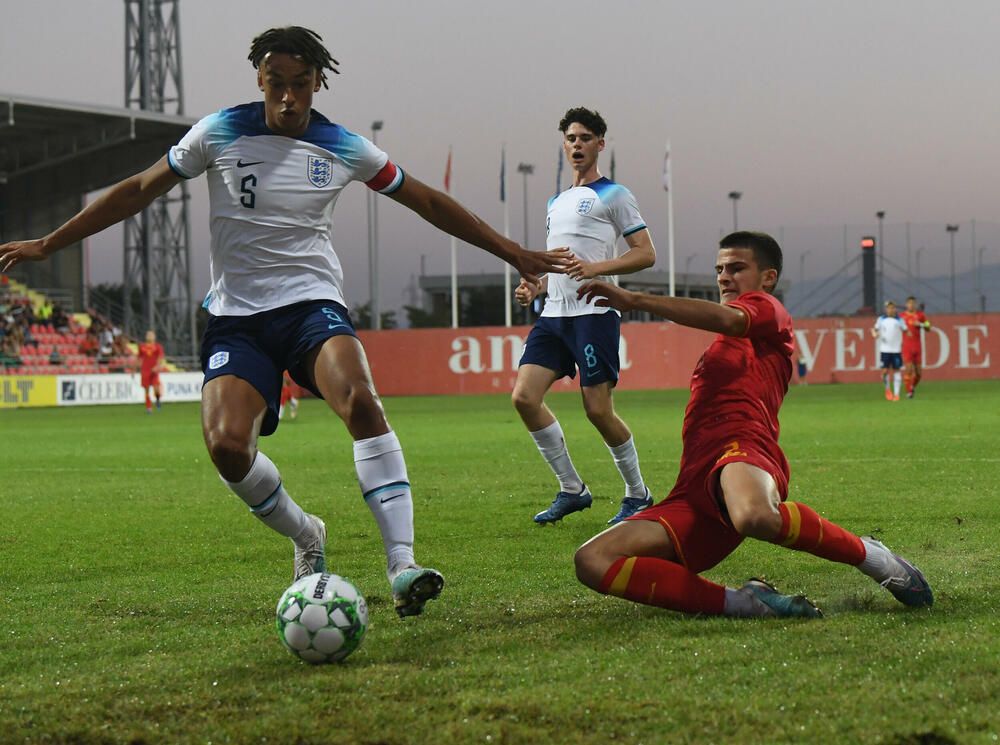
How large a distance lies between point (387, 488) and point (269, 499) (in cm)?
55

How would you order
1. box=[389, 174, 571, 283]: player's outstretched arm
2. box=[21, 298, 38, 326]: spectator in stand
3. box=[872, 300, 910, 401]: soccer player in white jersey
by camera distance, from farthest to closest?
box=[21, 298, 38, 326]: spectator in stand, box=[872, 300, 910, 401]: soccer player in white jersey, box=[389, 174, 571, 283]: player's outstretched arm

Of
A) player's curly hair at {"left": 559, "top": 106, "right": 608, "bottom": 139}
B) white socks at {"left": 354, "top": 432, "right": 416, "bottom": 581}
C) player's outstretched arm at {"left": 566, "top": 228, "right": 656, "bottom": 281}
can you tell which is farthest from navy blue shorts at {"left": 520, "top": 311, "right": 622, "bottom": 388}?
white socks at {"left": 354, "top": 432, "right": 416, "bottom": 581}

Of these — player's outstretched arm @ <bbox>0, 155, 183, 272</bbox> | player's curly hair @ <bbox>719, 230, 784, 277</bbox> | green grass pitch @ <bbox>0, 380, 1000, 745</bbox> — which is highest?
player's outstretched arm @ <bbox>0, 155, 183, 272</bbox>

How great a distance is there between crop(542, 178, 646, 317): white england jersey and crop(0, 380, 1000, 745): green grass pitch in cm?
136

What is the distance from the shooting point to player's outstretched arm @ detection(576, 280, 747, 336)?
12.8 ft

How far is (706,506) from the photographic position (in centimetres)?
413

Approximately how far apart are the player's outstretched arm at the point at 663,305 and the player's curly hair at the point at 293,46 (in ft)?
4.85

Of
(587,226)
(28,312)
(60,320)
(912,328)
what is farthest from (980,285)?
(587,226)

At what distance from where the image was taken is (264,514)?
14.7 ft

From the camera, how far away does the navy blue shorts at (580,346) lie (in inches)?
278

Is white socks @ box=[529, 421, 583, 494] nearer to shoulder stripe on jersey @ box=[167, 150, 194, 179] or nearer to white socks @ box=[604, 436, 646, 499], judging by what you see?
white socks @ box=[604, 436, 646, 499]

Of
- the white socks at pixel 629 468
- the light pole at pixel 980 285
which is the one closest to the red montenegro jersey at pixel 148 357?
the white socks at pixel 629 468

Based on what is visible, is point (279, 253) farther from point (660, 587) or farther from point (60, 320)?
point (60, 320)

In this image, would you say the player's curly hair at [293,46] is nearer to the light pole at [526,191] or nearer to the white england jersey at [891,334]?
the white england jersey at [891,334]
